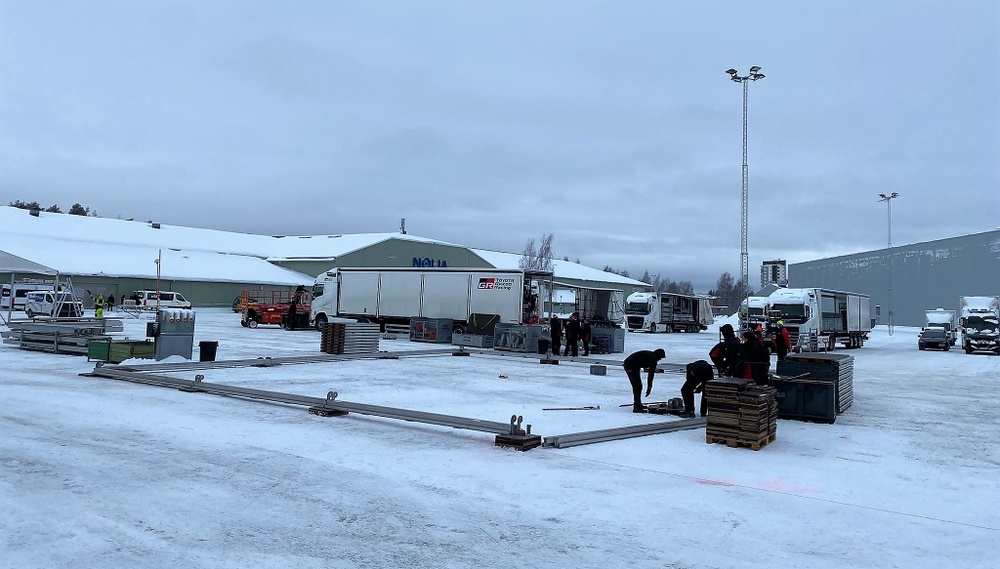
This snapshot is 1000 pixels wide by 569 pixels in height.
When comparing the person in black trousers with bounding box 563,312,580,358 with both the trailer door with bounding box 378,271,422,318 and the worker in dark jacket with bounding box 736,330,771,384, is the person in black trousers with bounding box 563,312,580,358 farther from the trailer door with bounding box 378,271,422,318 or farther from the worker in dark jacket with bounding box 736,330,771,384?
the worker in dark jacket with bounding box 736,330,771,384

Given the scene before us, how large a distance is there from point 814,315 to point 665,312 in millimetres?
19193

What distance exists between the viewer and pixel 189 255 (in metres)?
64.4

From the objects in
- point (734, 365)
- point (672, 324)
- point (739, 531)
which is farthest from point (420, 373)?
point (672, 324)

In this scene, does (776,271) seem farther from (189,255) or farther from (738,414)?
(189,255)

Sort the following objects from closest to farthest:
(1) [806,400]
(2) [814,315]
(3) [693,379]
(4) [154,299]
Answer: (3) [693,379]
(1) [806,400]
(2) [814,315]
(4) [154,299]

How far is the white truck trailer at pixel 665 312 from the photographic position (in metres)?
47.5

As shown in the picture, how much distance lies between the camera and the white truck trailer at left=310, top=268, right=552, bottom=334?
28.0 meters

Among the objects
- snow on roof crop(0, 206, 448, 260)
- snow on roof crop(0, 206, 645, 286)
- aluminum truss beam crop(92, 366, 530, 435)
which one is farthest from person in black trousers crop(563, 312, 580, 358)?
snow on roof crop(0, 206, 448, 260)

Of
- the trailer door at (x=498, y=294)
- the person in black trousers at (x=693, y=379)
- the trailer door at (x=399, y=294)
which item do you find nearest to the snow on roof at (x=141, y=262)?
the trailer door at (x=399, y=294)

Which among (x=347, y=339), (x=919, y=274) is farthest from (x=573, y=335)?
(x=919, y=274)

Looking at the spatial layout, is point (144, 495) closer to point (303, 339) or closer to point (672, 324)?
point (303, 339)

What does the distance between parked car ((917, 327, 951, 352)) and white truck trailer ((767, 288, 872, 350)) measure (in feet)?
10.4

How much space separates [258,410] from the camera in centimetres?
1066

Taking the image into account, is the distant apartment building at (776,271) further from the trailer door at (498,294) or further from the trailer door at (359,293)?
the trailer door at (359,293)
